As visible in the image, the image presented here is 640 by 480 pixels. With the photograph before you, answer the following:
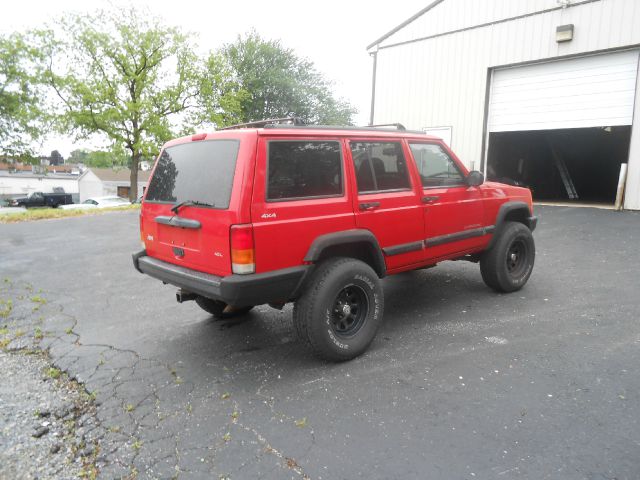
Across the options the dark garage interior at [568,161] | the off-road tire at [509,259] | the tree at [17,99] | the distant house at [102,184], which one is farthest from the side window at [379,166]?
the distant house at [102,184]

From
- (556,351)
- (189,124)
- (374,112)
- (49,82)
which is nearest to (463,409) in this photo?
(556,351)

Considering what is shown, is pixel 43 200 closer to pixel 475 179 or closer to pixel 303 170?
pixel 303 170

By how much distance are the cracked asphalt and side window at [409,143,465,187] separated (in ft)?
4.71

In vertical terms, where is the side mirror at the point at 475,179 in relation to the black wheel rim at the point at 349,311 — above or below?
above

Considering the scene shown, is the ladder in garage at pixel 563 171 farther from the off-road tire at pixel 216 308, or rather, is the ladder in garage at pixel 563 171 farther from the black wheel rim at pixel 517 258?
the off-road tire at pixel 216 308

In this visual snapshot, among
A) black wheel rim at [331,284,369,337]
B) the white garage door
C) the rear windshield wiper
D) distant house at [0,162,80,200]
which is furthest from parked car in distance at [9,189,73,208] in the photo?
black wheel rim at [331,284,369,337]

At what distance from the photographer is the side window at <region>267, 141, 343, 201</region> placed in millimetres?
3279

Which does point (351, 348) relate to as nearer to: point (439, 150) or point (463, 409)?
point (463, 409)

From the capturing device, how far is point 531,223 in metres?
5.50

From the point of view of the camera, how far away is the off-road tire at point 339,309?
11.0 ft

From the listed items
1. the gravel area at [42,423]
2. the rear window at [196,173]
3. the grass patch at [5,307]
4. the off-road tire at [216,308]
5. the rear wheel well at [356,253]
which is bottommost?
the gravel area at [42,423]

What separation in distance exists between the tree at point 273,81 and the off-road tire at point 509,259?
31929 mm

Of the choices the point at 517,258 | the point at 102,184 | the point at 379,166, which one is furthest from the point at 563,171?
the point at 102,184

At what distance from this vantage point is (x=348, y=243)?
3664 millimetres
